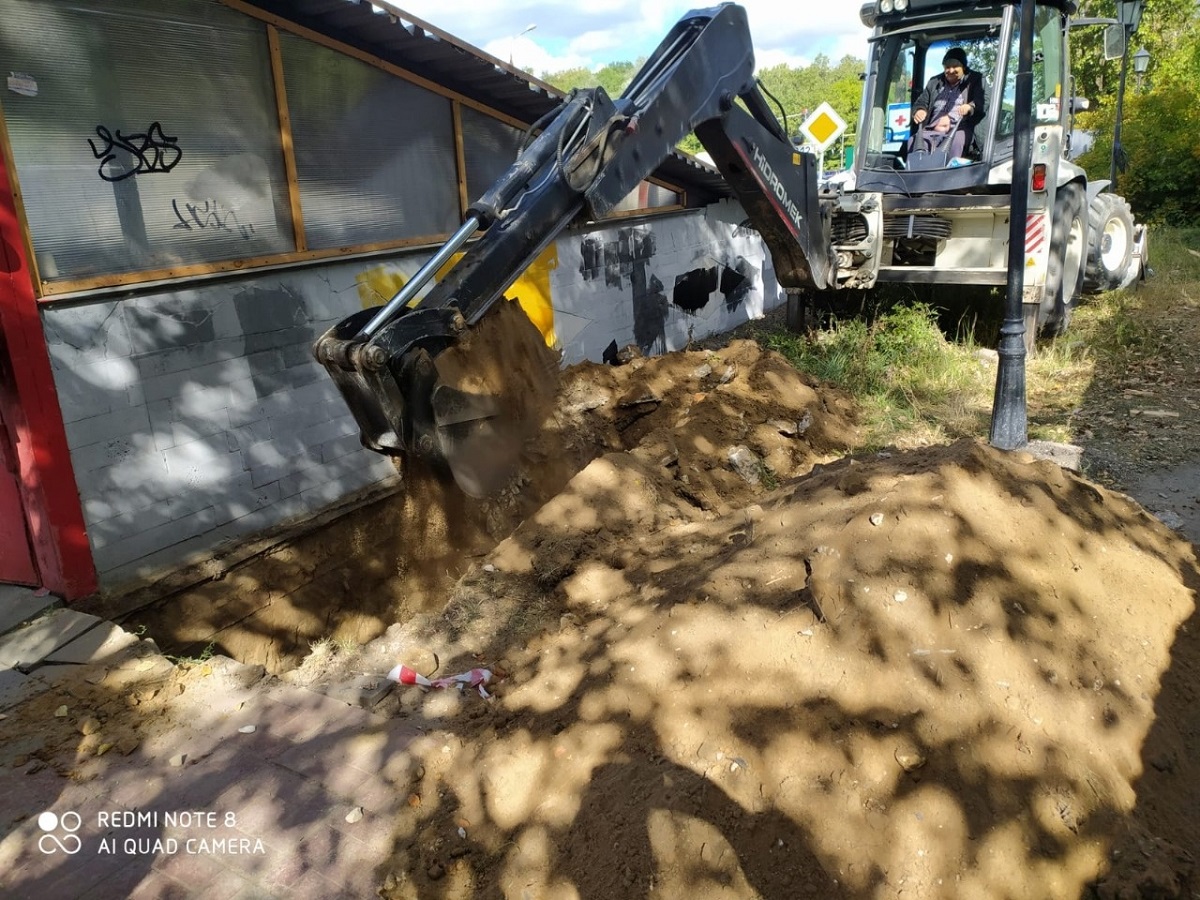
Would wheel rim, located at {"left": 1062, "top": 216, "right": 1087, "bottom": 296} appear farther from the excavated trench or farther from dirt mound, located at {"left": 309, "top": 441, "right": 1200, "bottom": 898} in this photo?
dirt mound, located at {"left": 309, "top": 441, "right": 1200, "bottom": 898}

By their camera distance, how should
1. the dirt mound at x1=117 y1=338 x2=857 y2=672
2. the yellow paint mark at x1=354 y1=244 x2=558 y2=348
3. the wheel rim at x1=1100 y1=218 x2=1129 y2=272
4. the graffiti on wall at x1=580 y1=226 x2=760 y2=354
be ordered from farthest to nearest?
the wheel rim at x1=1100 y1=218 x2=1129 y2=272, the graffiti on wall at x1=580 y1=226 x2=760 y2=354, the yellow paint mark at x1=354 y1=244 x2=558 y2=348, the dirt mound at x1=117 y1=338 x2=857 y2=672

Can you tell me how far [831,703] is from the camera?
315cm

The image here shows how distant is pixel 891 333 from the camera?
9.05 metres

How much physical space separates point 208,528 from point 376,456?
1.53 m

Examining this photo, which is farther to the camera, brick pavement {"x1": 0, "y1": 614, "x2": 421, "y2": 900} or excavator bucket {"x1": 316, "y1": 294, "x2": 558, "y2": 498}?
excavator bucket {"x1": 316, "y1": 294, "x2": 558, "y2": 498}

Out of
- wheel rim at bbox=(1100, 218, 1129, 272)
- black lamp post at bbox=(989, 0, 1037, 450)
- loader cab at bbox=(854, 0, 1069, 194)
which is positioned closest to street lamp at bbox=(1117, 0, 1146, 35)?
loader cab at bbox=(854, 0, 1069, 194)

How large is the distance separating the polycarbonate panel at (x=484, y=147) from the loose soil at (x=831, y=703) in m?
4.14

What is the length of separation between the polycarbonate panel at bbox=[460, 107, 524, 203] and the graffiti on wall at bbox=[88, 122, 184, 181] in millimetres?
2880

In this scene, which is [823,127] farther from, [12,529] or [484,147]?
[12,529]

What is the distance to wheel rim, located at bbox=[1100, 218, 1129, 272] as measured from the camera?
11.2 metres

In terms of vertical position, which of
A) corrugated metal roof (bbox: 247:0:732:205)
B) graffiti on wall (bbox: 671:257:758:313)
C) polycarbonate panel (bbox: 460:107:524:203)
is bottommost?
graffiti on wall (bbox: 671:257:758:313)

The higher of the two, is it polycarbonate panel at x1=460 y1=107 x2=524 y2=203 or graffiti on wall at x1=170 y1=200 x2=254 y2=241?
polycarbonate panel at x1=460 y1=107 x2=524 y2=203

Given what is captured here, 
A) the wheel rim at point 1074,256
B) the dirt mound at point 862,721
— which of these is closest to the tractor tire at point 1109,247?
the wheel rim at point 1074,256

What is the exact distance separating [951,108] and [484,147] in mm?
4553
